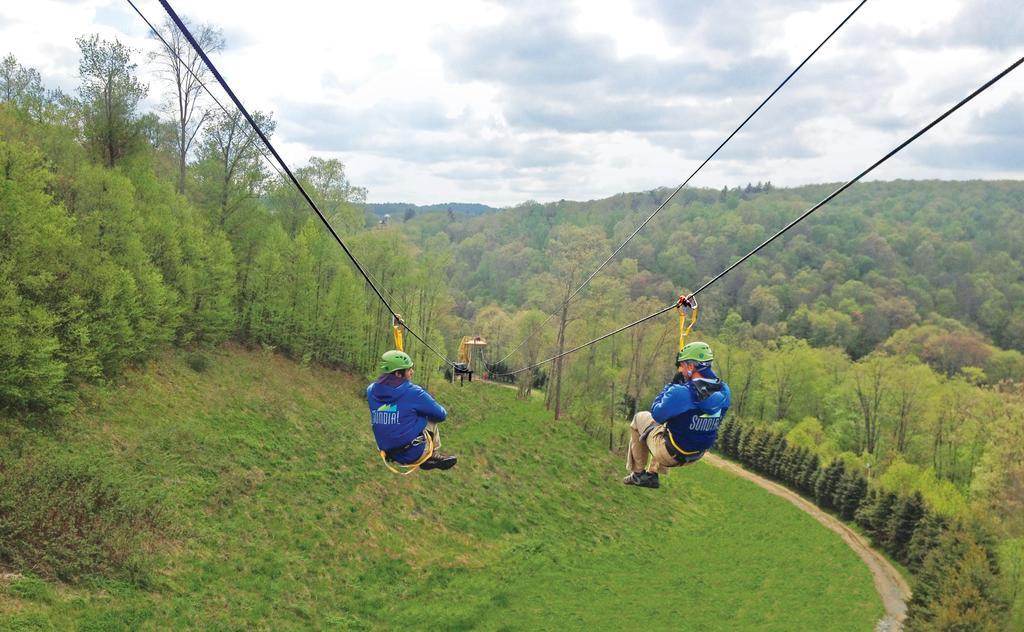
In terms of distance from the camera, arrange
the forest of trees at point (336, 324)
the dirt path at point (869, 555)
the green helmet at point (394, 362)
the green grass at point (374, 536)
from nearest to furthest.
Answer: the green helmet at point (394, 362)
the green grass at point (374, 536)
the forest of trees at point (336, 324)
the dirt path at point (869, 555)

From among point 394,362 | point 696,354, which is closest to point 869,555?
point 696,354

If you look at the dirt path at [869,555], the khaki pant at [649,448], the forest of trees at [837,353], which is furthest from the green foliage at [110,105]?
the dirt path at [869,555]

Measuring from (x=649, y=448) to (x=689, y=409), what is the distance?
1277 mm

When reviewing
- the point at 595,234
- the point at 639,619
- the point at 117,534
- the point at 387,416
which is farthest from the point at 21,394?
the point at 595,234

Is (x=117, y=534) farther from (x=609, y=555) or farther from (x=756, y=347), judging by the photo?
(x=756, y=347)

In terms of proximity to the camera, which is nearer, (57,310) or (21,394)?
Answer: (21,394)

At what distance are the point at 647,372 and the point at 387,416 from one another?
4573 cm

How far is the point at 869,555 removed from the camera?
4241 centimetres

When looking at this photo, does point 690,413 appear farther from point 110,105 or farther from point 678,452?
point 110,105

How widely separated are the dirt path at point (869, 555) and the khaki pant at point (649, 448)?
2934 centimetres

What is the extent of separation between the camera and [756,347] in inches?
3105

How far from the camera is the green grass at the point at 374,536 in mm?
18688

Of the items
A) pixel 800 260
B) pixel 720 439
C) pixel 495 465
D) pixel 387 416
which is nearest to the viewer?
pixel 387 416

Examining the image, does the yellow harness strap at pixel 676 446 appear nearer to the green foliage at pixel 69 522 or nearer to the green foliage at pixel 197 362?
the green foliage at pixel 69 522
